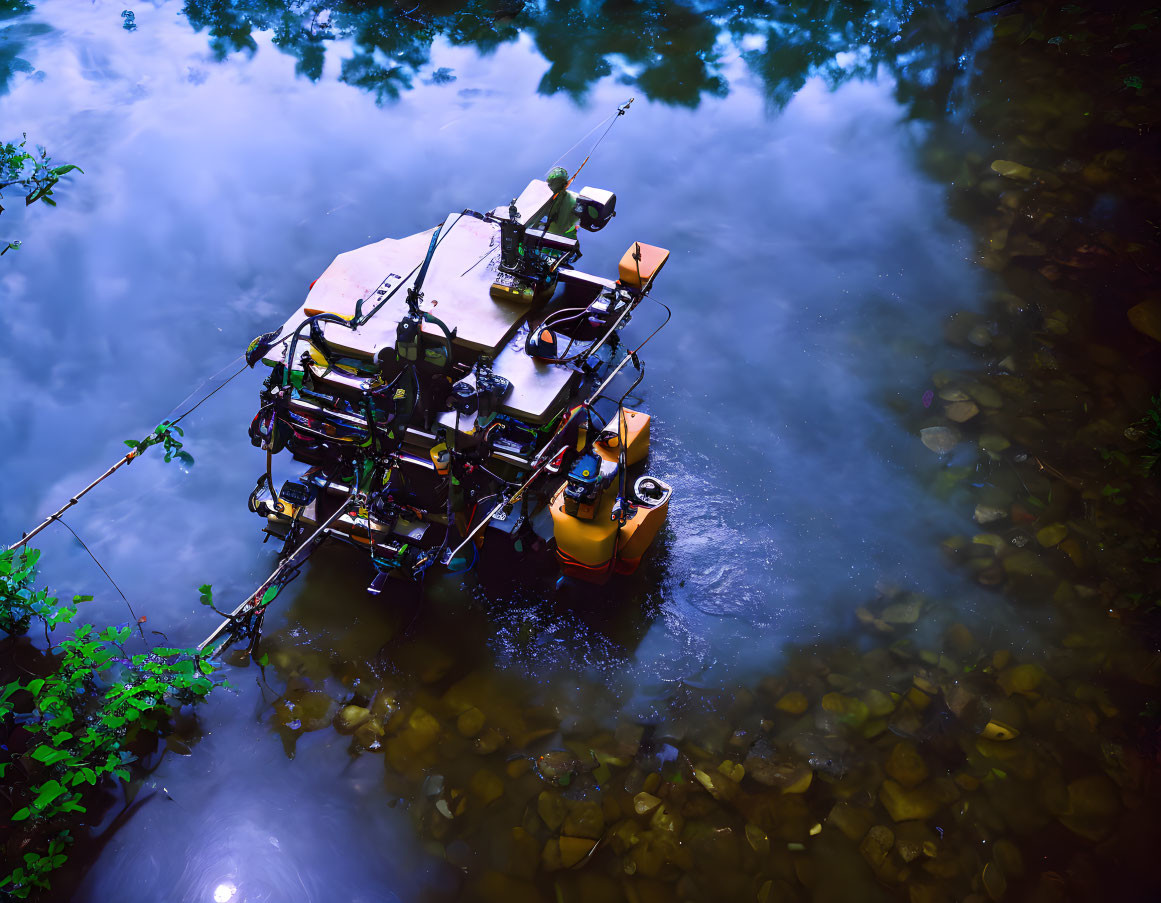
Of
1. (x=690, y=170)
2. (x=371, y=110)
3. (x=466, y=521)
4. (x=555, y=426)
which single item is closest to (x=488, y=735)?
(x=466, y=521)

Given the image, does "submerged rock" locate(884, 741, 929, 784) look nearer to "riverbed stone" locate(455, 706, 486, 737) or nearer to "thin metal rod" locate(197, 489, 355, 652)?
"riverbed stone" locate(455, 706, 486, 737)

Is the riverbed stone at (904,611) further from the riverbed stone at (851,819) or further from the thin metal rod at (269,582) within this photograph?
the thin metal rod at (269,582)

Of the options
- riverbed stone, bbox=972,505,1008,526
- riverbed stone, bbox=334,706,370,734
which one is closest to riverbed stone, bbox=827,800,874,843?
riverbed stone, bbox=972,505,1008,526

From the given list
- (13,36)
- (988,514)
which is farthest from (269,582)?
(13,36)

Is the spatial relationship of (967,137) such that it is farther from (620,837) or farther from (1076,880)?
(620,837)

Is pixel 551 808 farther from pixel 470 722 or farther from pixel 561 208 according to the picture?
pixel 561 208
